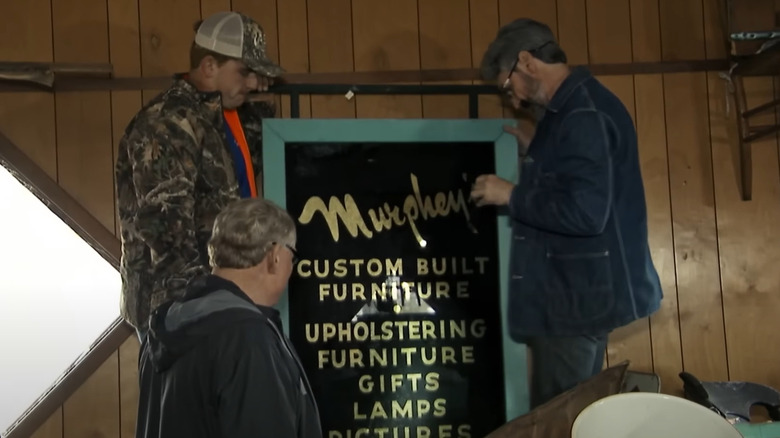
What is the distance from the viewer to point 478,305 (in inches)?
95.7

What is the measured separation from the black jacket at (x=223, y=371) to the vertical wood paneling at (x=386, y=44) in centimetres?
113

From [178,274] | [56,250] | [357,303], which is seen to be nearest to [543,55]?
[357,303]

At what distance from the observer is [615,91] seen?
8.50 ft

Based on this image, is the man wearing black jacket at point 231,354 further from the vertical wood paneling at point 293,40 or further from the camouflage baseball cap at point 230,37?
the vertical wood paneling at point 293,40

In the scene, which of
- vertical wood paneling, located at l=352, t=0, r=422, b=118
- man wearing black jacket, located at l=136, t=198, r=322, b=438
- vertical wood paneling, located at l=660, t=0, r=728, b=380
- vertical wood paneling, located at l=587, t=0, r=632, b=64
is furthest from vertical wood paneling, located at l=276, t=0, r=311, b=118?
vertical wood paneling, located at l=660, t=0, r=728, b=380

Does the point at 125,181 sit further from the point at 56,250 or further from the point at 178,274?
the point at 56,250

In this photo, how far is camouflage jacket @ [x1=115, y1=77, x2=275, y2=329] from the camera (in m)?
1.98

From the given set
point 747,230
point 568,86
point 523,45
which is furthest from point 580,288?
point 747,230

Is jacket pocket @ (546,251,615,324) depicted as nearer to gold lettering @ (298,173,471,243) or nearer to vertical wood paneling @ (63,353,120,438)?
gold lettering @ (298,173,471,243)

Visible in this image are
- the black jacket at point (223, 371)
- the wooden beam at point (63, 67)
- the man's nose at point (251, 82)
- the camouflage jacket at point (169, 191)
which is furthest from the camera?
the wooden beam at point (63, 67)

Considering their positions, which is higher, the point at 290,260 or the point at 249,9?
the point at 249,9

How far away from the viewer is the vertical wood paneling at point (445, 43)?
2.54 meters

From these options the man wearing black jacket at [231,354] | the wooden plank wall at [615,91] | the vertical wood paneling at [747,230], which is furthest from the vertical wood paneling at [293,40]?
the vertical wood paneling at [747,230]

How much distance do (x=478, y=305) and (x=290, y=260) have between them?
0.92 m
